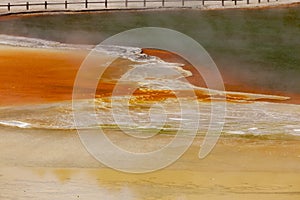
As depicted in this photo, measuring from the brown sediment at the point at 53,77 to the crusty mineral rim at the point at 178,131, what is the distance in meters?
0.24

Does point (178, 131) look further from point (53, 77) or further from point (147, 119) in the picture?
point (53, 77)

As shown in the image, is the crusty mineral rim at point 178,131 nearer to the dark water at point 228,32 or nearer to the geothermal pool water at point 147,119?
the geothermal pool water at point 147,119

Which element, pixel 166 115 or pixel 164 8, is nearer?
pixel 166 115

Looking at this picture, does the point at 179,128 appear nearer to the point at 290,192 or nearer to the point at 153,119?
the point at 153,119

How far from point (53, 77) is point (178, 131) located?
5790 mm

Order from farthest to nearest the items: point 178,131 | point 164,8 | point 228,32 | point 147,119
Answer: point 164,8, point 228,32, point 147,119, point 178,131

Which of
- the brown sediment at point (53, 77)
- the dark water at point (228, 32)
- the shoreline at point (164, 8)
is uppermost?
the brown sediment at point (53, 77)

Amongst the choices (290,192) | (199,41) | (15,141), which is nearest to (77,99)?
(15,141)

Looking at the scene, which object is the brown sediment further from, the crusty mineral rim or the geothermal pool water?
the crusty mineral rim

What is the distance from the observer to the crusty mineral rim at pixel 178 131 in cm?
1071

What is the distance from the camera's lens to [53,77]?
1739 cm

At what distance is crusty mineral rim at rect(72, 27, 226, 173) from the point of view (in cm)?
1071

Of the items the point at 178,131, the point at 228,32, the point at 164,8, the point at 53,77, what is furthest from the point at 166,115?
the point at 164,8

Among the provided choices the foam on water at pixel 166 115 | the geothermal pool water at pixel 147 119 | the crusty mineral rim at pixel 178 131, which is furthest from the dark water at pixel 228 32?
the foam on water at pixel 166 115
